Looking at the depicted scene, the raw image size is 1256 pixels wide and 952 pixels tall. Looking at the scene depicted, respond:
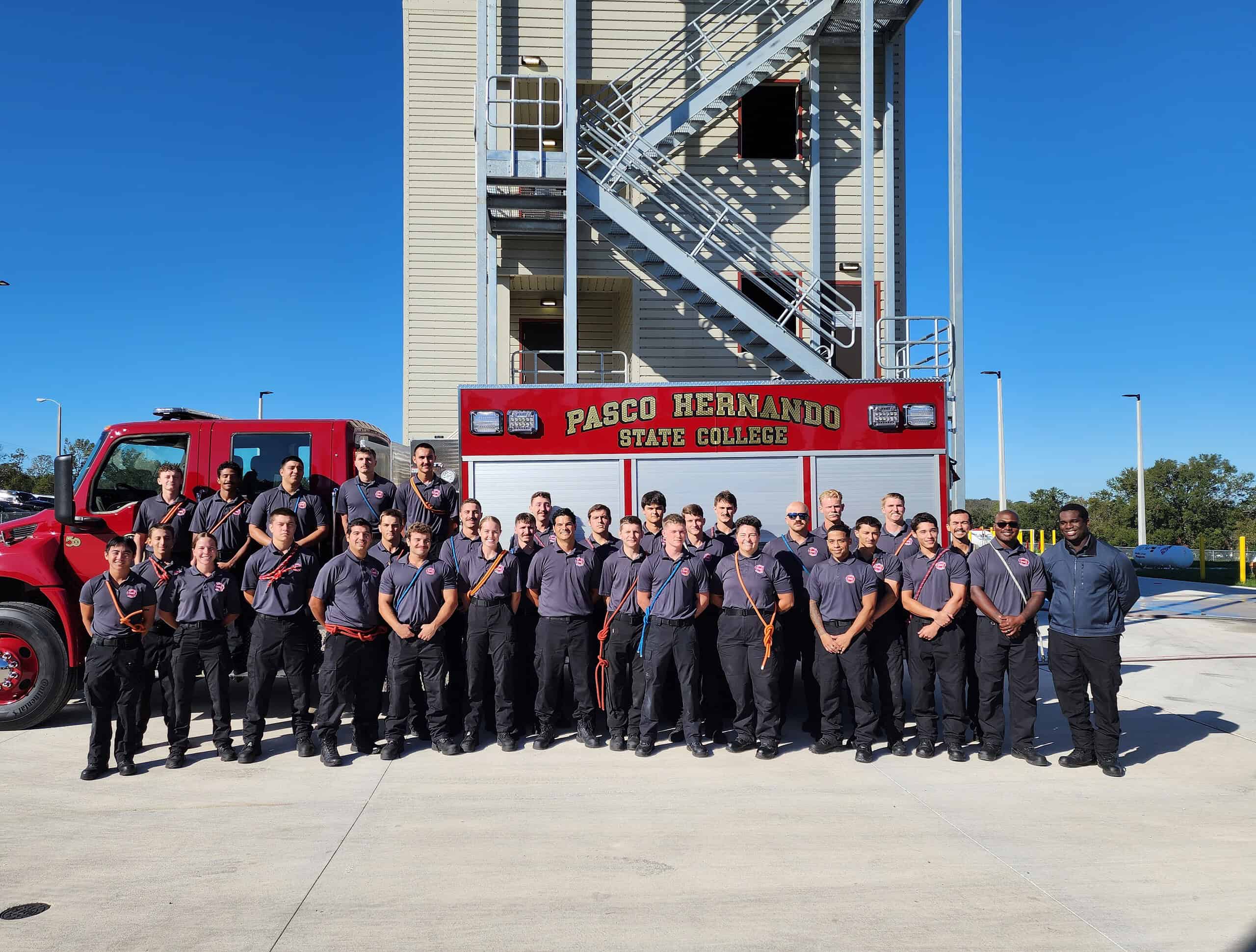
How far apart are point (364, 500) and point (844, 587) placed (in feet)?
14.0

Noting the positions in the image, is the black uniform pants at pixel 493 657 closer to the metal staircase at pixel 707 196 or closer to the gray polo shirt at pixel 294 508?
the gray polo shirt at pixel 294 508

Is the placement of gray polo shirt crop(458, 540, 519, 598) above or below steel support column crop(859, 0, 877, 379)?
below

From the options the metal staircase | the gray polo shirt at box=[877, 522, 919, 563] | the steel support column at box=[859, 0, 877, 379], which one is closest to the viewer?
the gray polo shirt at box=[877, 522, 919, 563]

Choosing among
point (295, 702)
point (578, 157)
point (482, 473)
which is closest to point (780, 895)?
point (295, 702)

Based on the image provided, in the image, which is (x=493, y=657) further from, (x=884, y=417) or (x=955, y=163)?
(x=955, y=163)

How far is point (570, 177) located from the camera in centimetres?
1269

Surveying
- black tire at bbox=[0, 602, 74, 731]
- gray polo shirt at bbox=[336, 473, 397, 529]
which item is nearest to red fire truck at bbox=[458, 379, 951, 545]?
gray polo shirt at bbox=[336, 473, 397, 529]

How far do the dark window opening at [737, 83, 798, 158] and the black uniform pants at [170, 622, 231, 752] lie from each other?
1244 centimetres

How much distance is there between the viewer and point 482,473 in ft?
25.6

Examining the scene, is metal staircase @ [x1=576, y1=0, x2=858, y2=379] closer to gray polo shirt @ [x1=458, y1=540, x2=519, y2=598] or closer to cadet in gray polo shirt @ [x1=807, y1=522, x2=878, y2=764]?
cadet in gray polo shirt @ [x1=807, y1=522, x2=878, y2=764]

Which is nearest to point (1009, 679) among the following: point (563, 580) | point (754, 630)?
point (754, 630)

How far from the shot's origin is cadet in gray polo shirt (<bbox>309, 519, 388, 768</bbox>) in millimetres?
6387

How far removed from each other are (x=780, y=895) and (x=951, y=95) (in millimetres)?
12822

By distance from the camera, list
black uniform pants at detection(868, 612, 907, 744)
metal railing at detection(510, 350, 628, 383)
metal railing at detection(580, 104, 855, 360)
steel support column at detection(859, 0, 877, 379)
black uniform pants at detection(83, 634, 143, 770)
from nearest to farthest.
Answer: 1. black uniform pants at detection(83, 634, 143, 770)
2. black uniform pants at detection(868, 612, 907, 744)
3. metal railing at detection(580, 104, 855, 360)
4. steel support column at detection(859, 0, 877, 379)
5. metal railing at detection(510, 350, 628, 383)
